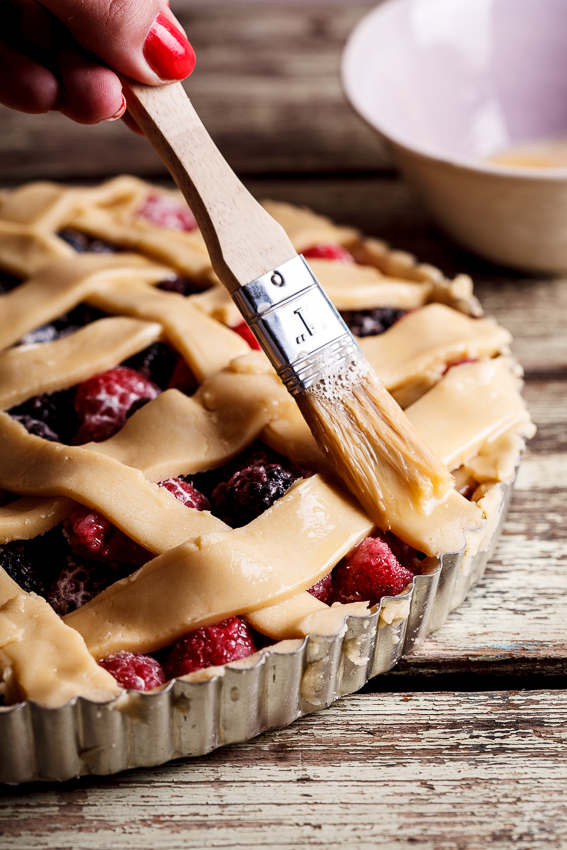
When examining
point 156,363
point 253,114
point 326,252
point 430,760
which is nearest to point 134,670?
point 430,760

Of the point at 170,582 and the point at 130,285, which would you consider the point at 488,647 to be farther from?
the point at 130,285

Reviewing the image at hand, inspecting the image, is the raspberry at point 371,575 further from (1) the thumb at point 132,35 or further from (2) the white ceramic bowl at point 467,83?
(2) the white ceramic bowl at point 467,83

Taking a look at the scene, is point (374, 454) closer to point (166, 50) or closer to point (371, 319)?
point (371, 319)

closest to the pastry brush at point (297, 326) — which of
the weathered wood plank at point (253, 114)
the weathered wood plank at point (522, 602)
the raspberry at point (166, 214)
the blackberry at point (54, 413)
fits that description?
the weathered wood plank at point (522, 602)

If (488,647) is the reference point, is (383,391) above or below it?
above

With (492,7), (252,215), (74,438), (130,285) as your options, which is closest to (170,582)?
(74,438)

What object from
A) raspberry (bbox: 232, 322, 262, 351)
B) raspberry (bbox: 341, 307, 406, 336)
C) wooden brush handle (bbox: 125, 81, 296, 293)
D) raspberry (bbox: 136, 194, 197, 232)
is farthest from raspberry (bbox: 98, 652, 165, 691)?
raspberry (bbox: 136, 194, 197, 232)

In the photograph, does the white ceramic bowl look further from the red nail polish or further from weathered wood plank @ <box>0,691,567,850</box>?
weathered wood plank @ <box>0,691,567,850</box>
